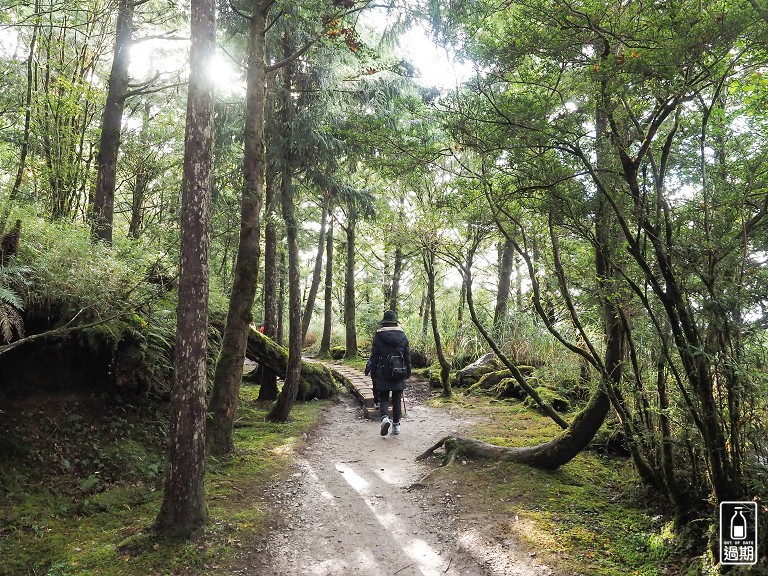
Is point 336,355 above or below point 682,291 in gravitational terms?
below

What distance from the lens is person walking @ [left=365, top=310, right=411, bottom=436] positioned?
28.0 ft

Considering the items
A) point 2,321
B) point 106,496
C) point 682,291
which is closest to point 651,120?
point 682,291

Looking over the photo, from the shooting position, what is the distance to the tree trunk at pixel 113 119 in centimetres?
840

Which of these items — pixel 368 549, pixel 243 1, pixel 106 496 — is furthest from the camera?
pixel 243 1

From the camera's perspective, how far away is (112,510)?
4660 millimetres

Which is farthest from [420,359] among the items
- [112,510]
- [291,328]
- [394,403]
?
[112,510]

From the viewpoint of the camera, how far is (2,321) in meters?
3.99

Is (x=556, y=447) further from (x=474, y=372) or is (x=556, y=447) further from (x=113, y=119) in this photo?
(x=113, y=119)

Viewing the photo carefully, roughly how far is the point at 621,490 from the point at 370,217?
9125 millimetres

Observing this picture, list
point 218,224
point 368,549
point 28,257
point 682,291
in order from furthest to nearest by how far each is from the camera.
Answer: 1. point 218,224
2. point 28,257
3. point 368,549
4. point 682,291

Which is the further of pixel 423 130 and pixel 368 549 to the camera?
pixel 423 130

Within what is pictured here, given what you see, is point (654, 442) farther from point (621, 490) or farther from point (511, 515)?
point (511, 515)

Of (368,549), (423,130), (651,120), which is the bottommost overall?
(368,549)

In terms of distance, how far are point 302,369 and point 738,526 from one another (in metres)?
9.82
